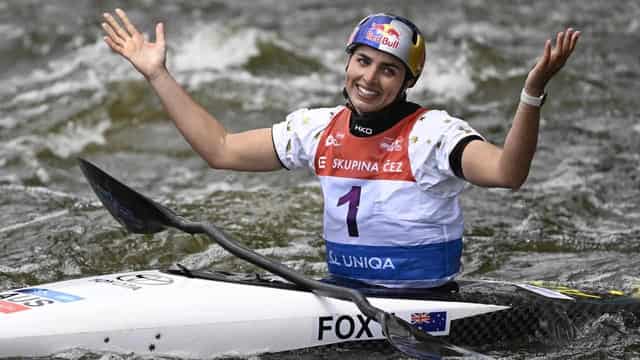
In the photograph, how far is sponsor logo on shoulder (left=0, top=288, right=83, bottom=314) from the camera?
15.7 feet

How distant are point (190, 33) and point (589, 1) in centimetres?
520

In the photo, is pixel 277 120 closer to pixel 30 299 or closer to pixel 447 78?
pixel 447 78

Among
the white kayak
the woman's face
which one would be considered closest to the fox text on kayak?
the white kayak

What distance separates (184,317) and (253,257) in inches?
15.2

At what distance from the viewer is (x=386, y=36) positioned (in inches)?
194

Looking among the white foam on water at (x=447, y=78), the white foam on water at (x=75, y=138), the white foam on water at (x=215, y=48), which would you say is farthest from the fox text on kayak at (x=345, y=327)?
the white foam on water at (x=215, y=48)

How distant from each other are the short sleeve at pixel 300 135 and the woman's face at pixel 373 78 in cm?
28

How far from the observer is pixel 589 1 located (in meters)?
15.3

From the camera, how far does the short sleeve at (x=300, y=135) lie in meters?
5.25

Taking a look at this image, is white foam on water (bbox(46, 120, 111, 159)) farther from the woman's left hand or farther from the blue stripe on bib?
the woman's left hand

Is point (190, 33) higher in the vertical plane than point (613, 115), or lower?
higher

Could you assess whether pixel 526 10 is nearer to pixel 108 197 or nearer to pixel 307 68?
pixel 307 68

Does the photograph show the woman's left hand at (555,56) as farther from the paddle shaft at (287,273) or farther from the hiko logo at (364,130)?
the paddle shaft at (287,273)

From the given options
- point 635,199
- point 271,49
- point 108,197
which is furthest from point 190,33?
point 108,197
